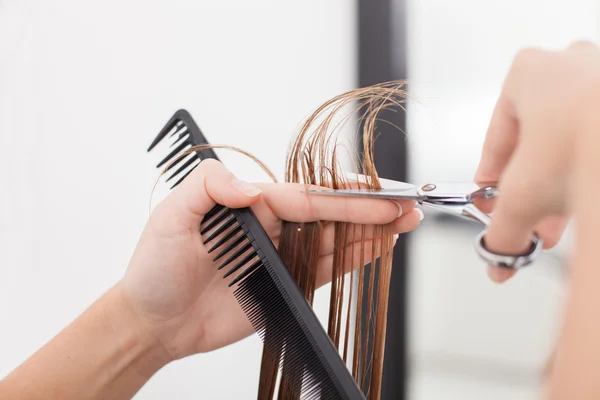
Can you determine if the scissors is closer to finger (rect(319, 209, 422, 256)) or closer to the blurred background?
finger (rect(319, 209, 422, 256))

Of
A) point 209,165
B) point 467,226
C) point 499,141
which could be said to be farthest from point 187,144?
point 467,226

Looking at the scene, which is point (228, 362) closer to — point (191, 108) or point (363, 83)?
point (191, 108)

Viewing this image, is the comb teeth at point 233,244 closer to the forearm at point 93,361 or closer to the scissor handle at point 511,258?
the forearm at point 93,361

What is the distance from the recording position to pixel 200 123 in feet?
4.56

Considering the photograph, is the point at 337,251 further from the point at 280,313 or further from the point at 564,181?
the point at 564,181

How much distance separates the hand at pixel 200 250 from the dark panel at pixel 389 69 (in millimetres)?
595

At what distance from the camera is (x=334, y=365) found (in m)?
0.60

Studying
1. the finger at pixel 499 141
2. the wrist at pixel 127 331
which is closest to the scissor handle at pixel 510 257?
the finger at pixel 499 141

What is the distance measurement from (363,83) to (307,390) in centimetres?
88

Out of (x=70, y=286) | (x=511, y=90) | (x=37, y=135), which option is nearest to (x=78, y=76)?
(x=37, y=135)

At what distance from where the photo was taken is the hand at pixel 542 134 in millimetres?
317

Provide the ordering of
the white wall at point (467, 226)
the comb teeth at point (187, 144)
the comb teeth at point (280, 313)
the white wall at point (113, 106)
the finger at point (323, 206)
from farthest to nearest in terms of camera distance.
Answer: the white wall at point (113, 106) → the white wall at point (467, 226) → the comb teeth at point (187, 144) → the finger at point (323, 206) → the comb teeth at point (280, 313)

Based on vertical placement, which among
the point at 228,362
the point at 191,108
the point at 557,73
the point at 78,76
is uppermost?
the point at 557,73

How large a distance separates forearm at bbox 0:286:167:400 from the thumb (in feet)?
0.64
